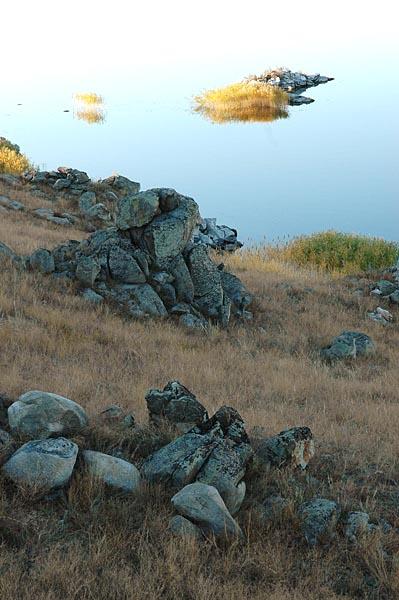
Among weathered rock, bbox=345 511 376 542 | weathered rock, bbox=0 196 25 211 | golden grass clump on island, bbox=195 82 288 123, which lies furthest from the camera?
golden grass clump on island, bbox=195 82 288 123

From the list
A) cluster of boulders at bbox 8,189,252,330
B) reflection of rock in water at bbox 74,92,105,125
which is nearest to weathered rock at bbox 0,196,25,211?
cluster of boulders at bbox 8,189,252,330

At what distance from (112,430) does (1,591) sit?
252cm

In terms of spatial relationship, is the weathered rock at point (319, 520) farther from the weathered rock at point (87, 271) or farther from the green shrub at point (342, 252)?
the green shrub at point (342, 252)

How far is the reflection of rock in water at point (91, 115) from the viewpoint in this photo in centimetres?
5744

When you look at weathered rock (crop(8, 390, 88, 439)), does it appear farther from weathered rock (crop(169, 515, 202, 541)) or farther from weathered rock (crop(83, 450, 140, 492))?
weathered rock (crop(169, 515, 202, 541))

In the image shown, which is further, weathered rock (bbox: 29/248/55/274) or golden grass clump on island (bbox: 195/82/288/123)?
golden grass clump on island (bbox: 195/82/288/123)

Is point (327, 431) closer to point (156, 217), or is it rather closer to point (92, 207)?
point (156, 217)

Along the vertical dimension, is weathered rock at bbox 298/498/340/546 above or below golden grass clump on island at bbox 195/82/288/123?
below

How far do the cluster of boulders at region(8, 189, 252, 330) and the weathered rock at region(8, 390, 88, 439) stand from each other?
297 inches

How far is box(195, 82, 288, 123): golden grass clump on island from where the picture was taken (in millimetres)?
59406

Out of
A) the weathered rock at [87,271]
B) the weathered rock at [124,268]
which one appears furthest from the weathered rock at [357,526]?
the weathered rock at [87,271]

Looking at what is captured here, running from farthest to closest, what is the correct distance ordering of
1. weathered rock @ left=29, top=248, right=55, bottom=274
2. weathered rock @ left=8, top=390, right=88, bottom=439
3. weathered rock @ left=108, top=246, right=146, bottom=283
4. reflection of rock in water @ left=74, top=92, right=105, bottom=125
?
reflection of rock in water @ left=74, top=92, right=105, bottom=125, weathered rock @ left=29, top=248, right=55, bottom=274, weathered rock @ left=108, top=246, right=146, bottom=283, weathered rock @ left=8, top=390, right=88, bottom=439

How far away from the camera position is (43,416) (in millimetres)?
6152

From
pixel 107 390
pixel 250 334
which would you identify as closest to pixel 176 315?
pixel 250 334
